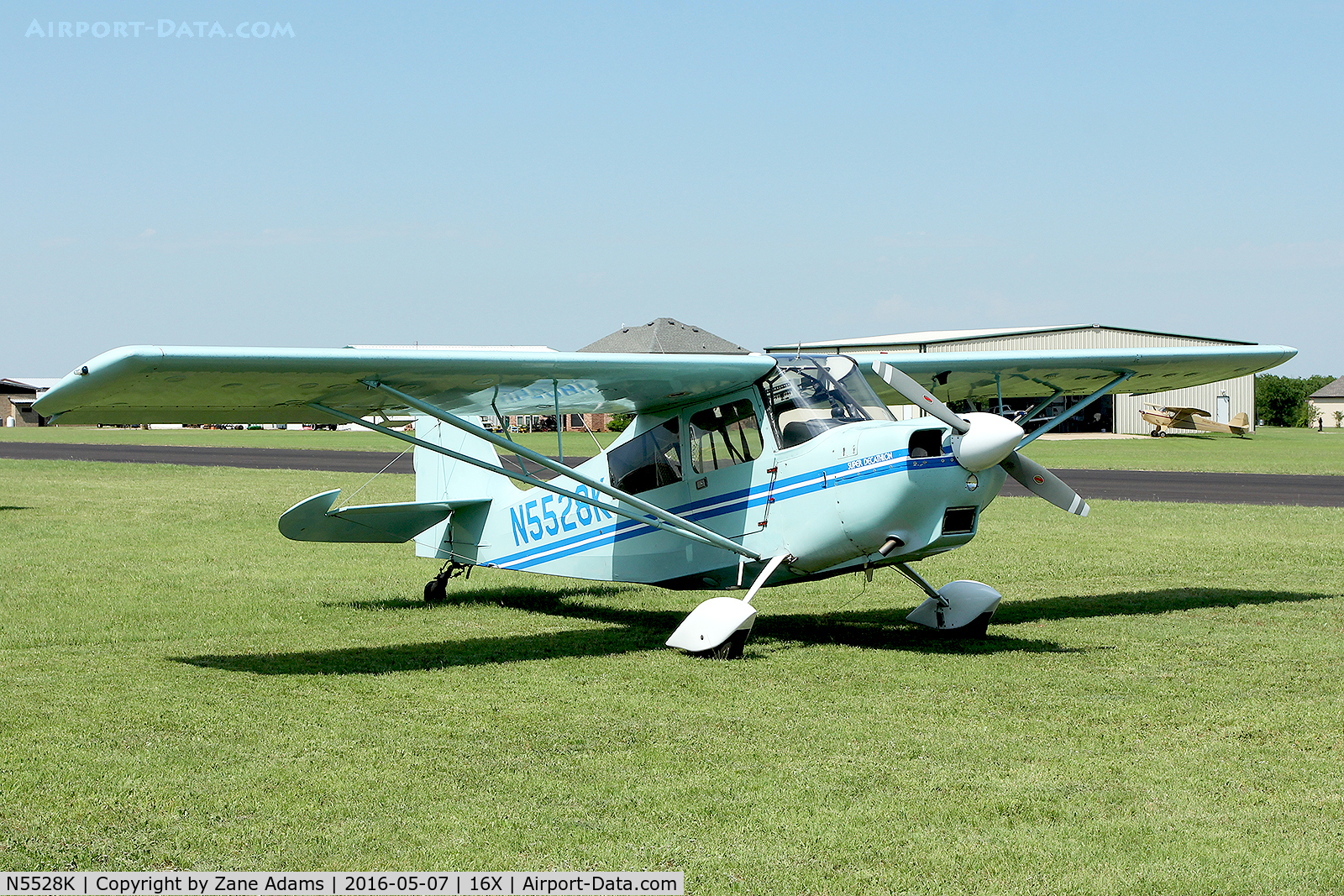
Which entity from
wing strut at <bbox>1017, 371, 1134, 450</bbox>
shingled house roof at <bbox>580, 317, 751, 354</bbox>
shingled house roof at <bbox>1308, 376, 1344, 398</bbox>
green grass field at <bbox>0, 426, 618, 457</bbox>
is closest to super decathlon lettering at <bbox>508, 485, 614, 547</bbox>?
wing strut at <bbox>1017, 371, 1134, 450</bbox>

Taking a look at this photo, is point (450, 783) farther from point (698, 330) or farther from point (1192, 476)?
point (698, 330)

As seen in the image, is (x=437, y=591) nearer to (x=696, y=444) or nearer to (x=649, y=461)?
(x=649, y=461)

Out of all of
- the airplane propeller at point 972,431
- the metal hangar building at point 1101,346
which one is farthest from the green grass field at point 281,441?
the airplane propeller at point 972,431

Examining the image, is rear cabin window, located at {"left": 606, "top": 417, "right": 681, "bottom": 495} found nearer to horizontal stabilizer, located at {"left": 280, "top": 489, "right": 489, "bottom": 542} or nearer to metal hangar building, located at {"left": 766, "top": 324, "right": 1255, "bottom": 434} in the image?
horizontal stabilizer, located at {"left": 280, "top": 489, "right": 489, "bottom": 542}

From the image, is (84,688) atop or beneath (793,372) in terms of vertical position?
beneath

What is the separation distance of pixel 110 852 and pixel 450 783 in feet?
4.88

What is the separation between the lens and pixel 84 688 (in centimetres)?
786

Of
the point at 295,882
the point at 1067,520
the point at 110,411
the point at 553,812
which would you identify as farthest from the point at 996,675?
the point at 1067,520

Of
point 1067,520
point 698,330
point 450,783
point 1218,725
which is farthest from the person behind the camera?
point 698,330

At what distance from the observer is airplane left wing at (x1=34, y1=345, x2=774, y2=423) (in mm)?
7684

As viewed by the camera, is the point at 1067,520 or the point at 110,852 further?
the point at 1067,520

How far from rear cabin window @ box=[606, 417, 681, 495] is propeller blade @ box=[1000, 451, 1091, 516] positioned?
285 cm

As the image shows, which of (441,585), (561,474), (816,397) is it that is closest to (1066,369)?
(816,397)

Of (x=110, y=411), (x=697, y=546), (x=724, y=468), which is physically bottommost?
(x=697, y=546)
